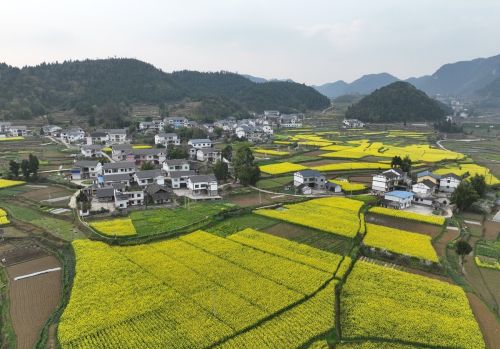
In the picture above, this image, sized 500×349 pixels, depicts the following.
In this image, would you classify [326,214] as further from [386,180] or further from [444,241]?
[386,180]

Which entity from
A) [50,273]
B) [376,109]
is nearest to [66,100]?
[376,109]

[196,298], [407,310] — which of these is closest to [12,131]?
[196,298]

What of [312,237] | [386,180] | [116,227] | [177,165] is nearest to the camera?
[312,237]

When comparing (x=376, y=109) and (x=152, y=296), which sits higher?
(x=376, y=109)

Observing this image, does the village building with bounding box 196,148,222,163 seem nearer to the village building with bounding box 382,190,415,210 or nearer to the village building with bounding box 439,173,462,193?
the village building with bounding box 382,190,415,210

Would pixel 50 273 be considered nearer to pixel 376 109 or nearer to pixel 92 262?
pixel 92 262

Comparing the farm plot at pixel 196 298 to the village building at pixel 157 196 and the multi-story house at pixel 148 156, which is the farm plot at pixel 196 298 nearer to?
the village building at pixel 157 196

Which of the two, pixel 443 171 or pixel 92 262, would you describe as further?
pixel 443 171
